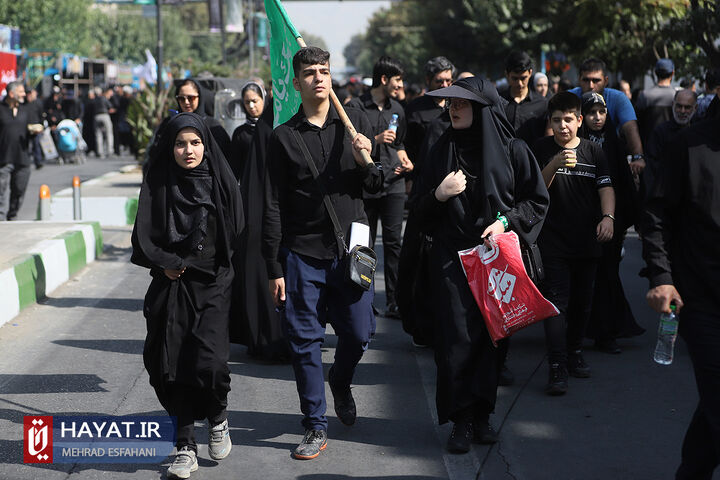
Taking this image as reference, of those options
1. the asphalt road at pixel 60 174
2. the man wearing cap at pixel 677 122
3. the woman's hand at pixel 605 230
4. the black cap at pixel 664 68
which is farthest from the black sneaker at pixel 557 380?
the asphalt road at pixel 60 174

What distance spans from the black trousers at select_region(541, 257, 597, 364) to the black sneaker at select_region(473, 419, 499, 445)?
1170mm

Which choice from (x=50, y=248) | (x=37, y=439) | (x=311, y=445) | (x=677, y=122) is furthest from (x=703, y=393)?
(x=50, y=248)

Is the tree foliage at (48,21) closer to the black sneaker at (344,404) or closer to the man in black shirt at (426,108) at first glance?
the man in black shirt at (426,108)

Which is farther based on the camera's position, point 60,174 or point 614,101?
point 60,174

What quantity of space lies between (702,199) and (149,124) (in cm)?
1886

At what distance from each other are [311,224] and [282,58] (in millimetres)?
1107

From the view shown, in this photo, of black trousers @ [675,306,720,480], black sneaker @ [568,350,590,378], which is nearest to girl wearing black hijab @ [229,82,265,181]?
black sneaker @ [568,350,590,378]

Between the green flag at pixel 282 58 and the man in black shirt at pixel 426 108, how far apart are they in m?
3.10

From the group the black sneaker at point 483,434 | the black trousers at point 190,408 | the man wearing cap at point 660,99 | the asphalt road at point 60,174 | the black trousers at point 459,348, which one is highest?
the man wearing cap at point 660,99

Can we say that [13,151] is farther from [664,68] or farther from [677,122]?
[677,122]

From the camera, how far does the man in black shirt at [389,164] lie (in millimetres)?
8570

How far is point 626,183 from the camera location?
22.9 feet

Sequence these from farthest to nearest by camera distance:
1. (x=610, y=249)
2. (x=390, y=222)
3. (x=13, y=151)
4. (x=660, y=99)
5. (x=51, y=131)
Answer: (x=51, y=131), (x=13, y=151), (x=660, y=99), (x=390, y=222), (x=610, y=249)

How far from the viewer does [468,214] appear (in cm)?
526
